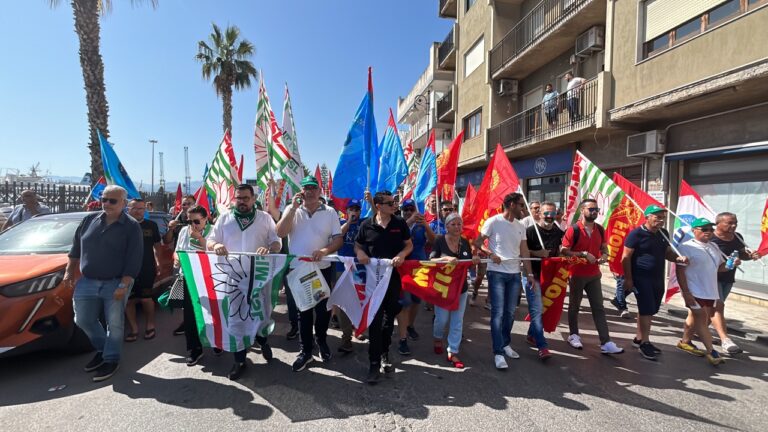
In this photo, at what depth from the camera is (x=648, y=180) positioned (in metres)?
9.93

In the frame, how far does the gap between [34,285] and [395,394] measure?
3.73 metres

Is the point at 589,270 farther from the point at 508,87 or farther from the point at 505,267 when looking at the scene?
the point at 508,87

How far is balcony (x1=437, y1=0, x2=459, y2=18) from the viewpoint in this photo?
21.9 metres

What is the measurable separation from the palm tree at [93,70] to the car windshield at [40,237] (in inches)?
226

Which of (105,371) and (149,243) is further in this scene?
(149,243)

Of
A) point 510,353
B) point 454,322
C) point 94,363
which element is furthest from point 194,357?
point 510,353

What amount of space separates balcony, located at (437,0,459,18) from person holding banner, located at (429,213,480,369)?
20.7m

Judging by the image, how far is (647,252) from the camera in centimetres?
454

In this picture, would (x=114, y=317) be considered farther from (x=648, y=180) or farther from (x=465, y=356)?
(x=648, y=180)

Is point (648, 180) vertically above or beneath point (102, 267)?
above

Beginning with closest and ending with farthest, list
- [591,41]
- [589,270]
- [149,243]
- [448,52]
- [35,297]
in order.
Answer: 1. [35,297]
2. [589,270]
3. [149,243]
4. [591,41]
5. [448,52]

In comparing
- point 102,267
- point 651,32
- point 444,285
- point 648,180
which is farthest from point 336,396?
point 651,32

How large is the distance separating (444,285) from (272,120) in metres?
3.72

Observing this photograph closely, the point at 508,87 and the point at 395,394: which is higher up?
the point at 508,87
